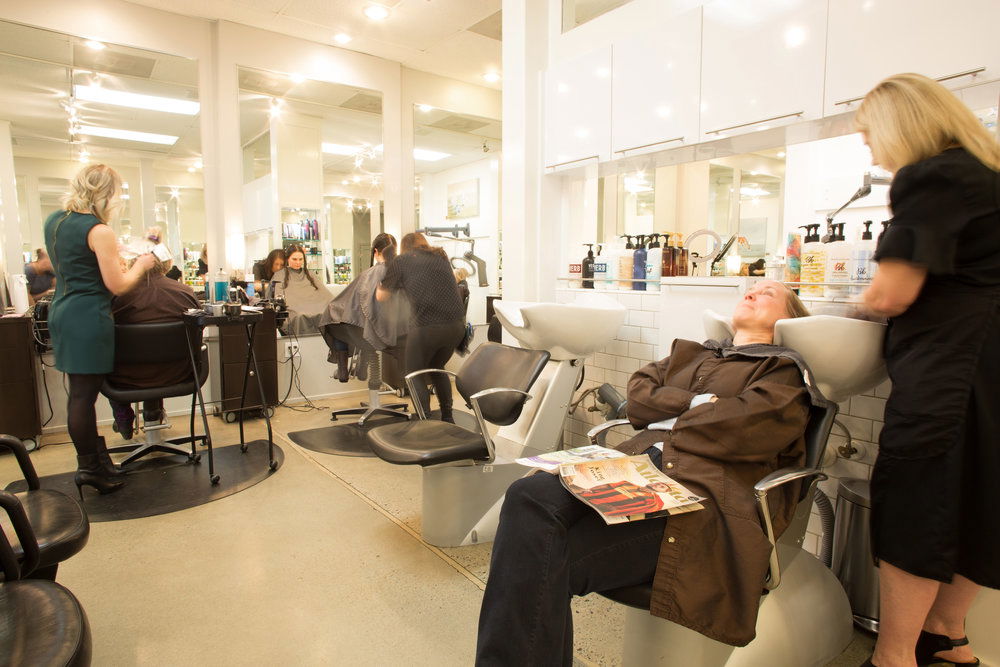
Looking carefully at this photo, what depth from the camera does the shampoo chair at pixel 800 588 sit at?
4.74ft

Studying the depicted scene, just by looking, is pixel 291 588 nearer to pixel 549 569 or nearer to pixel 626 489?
pixel 549 569

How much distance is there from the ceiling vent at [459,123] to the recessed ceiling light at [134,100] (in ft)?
7.08

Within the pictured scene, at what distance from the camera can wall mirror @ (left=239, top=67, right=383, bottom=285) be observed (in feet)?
15.5

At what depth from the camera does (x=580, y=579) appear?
1.31 metres

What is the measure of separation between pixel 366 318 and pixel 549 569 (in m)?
2.96

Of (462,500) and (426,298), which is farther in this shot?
(426,298)

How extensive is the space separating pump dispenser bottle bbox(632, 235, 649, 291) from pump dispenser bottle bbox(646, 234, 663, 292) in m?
0.03

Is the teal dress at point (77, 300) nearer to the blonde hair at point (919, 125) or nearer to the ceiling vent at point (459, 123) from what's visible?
the blonde hair at point (919, 125)

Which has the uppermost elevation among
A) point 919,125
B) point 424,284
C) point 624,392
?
point 919,125

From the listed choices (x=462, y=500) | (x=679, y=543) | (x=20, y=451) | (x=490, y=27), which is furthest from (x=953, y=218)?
(x=490, y=27)

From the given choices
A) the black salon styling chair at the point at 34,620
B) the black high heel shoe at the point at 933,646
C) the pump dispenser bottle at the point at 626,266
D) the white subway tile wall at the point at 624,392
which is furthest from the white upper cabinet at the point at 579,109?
the black salon styling chair at the point at 34,620

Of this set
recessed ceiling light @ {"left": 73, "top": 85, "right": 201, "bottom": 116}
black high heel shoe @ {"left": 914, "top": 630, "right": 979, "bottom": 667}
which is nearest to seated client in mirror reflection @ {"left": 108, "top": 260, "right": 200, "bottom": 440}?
recessed ceiling light @ {"left": 73, "top": 85, "right": 201, "bottom": 116}

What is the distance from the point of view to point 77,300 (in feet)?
9.14

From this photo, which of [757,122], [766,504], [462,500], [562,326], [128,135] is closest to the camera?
[766,504]
